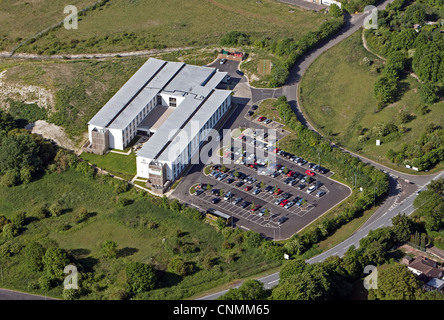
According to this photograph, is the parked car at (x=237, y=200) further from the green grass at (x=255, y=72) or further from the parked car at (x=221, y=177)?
the green grass at (x=255, y=72)

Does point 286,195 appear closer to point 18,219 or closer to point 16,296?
point 18,219

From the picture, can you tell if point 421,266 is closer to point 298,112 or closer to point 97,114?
point 298,112

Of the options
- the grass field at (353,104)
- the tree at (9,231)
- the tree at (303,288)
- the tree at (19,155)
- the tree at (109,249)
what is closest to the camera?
the tree at (303,288)

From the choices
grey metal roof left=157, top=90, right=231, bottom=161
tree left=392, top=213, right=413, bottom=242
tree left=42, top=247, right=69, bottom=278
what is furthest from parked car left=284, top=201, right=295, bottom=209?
tree left=42, top=247, right=69, bottom=278

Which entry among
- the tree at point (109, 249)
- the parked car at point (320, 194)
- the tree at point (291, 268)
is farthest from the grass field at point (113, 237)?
the parked car at point (320, 194)

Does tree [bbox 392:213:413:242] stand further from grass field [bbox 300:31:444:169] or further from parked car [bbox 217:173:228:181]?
parked car [bbox 217:173:228:181]

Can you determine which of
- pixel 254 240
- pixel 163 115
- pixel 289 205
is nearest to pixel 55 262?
pixel 254 240
